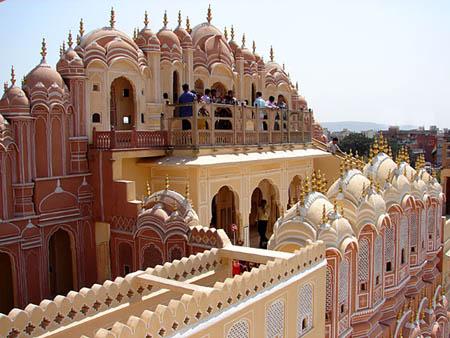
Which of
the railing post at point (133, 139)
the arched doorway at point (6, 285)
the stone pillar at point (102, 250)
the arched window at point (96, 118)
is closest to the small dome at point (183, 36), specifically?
the arched window at point (96, 118)

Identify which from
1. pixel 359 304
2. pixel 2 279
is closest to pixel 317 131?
pixel 359 304

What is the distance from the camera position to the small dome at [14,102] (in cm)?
1261

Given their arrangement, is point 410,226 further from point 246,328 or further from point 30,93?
point 30,93

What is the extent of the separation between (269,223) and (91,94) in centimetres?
843

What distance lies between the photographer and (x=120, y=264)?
12.6m

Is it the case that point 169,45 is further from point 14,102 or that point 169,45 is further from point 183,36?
point 14,102

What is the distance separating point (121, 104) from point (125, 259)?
20.0ft

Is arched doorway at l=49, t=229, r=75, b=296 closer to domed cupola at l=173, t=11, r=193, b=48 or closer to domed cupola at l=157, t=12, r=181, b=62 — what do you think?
domed cupola at l=157, t=12, r=181, b=62

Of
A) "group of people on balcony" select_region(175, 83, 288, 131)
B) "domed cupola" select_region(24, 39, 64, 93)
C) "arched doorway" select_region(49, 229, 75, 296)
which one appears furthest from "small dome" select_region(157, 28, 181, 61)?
"arched doorway" select_region(49, 229, 75, 296)

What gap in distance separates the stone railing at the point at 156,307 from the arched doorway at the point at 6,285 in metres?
6.06

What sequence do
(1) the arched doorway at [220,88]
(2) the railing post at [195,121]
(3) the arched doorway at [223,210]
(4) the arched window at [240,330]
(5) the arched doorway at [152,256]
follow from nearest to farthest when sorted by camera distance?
(4) the arched window at [240,330] → (5) the arched doorway at [152,256] → (2) the railing post at [195,121] → (3) the arched doorway at [223,210] → (1) the arched doorway at [220,88]

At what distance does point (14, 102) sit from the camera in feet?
41.5

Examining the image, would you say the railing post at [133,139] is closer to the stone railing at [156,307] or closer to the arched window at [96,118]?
the arched window at [96,118]

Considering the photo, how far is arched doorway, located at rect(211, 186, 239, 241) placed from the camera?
1881cm
